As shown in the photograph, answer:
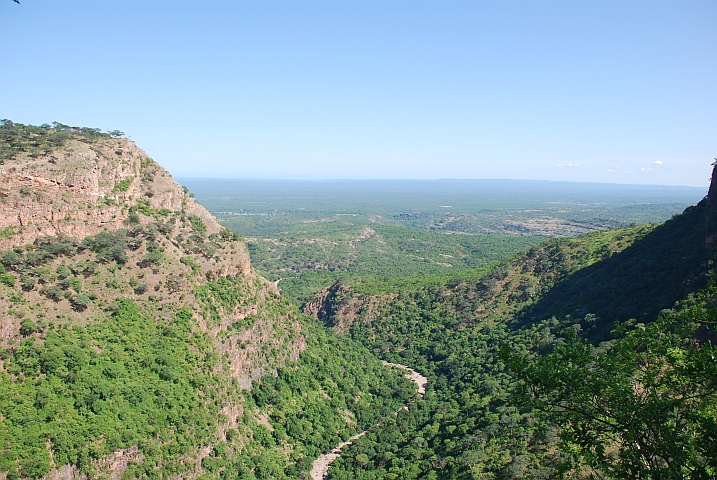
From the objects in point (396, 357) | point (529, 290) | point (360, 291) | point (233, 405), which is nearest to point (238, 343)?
point (233, 405)

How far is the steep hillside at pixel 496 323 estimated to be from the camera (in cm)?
3781

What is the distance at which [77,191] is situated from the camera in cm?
4344

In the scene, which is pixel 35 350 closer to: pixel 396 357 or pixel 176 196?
pixel 176 196

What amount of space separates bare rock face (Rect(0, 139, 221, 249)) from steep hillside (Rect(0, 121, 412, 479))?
140mm

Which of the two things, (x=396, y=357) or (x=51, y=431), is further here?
(x=396, y=357)

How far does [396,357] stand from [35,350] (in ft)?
165

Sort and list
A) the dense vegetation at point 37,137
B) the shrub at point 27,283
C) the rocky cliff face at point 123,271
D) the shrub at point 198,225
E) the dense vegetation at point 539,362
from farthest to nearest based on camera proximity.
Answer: the shrub at point 198,225
the dense vegetation at point 37,137
the shrub at point 27,283
the rocky cliff face at point 123,271
the dense vegetation at point 539,362

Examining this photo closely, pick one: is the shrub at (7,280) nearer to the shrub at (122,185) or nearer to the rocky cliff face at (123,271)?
the rocky cliff face at (123,271)

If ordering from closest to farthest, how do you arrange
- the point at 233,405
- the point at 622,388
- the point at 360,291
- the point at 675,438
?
the point at 675,438, the point at 622,388, the point at 233,405, the point at 360,291

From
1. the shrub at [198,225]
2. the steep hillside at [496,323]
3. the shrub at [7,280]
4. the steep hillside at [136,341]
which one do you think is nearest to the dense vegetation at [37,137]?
the steep hillside at [136,341]

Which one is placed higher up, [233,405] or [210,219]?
[210,219]

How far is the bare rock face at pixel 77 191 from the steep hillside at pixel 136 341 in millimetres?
140

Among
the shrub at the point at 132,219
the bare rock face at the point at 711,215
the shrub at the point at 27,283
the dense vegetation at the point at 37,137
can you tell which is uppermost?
the dense vegetation at the point at 37,137

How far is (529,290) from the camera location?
2776 inches
